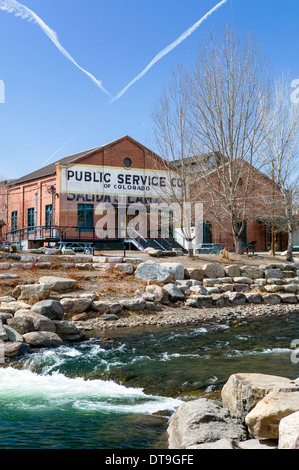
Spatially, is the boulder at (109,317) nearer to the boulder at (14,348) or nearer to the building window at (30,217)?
the boulder at (14,348)

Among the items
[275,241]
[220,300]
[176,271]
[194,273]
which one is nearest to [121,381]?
[220,300]

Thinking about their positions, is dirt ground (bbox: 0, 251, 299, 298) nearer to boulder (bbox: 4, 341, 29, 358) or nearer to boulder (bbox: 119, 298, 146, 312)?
boulder (bbox: 119, 298, 146, 312)

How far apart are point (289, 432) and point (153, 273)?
11725 mm

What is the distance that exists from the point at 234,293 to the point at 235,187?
7.33 meters

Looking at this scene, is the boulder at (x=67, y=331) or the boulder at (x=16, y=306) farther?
the boulder at (x=16, y=306)

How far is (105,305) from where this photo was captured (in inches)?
473

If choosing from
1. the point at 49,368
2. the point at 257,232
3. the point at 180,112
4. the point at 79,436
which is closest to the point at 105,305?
the point at 49,368

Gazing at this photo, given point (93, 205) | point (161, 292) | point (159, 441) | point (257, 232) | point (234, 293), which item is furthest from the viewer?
point (257, 232)

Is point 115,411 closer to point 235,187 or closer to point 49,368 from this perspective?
point 49,368

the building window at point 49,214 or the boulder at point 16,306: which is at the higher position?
the building window at point 49,214

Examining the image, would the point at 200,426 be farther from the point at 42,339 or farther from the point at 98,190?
the point at 98,190

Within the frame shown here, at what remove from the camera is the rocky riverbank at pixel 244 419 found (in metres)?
4.18

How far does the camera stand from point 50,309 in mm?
10539

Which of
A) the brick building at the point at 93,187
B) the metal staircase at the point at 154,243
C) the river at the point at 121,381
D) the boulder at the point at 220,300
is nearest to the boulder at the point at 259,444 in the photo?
the river at the point at 121,381
